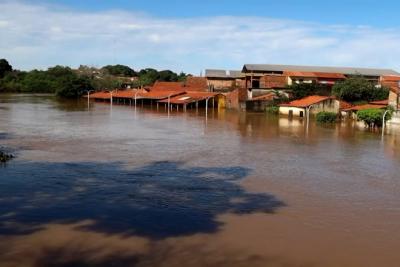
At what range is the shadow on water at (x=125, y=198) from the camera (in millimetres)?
8930

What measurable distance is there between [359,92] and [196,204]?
98.0 feet

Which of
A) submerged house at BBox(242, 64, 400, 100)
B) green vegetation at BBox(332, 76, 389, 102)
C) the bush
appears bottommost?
the bush

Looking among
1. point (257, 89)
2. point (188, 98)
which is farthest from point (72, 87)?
point (257, 89)

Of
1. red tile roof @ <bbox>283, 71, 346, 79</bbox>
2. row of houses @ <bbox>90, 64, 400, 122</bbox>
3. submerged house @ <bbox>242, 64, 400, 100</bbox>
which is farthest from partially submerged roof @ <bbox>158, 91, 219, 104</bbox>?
red tile roof @ <bbox>283, 71, 346, 79</bbox>

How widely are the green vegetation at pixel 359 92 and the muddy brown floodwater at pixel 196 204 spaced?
1817 centimetres

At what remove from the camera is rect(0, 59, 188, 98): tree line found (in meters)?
63.0

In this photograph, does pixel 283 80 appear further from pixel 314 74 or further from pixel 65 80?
pixel 65 80

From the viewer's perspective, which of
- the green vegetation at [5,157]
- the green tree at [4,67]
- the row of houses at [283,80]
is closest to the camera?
the green vegetation at [5,157]

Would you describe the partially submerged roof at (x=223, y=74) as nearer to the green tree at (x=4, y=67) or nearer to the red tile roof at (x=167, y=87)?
the red tile roof at (x=167, y=87)

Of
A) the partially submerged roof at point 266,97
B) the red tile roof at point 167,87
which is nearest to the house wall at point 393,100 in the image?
the partially submerged roof at point 266,97

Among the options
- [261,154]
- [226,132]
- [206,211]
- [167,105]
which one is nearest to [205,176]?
[206,211]

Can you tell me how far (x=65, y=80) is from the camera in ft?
205

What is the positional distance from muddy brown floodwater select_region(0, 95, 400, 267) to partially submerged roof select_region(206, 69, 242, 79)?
1359 inches

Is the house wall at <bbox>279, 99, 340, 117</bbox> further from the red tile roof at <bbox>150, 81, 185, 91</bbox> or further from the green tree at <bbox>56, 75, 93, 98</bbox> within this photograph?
the green tree at <bbox>56, 75, 93, 98</bbox>
